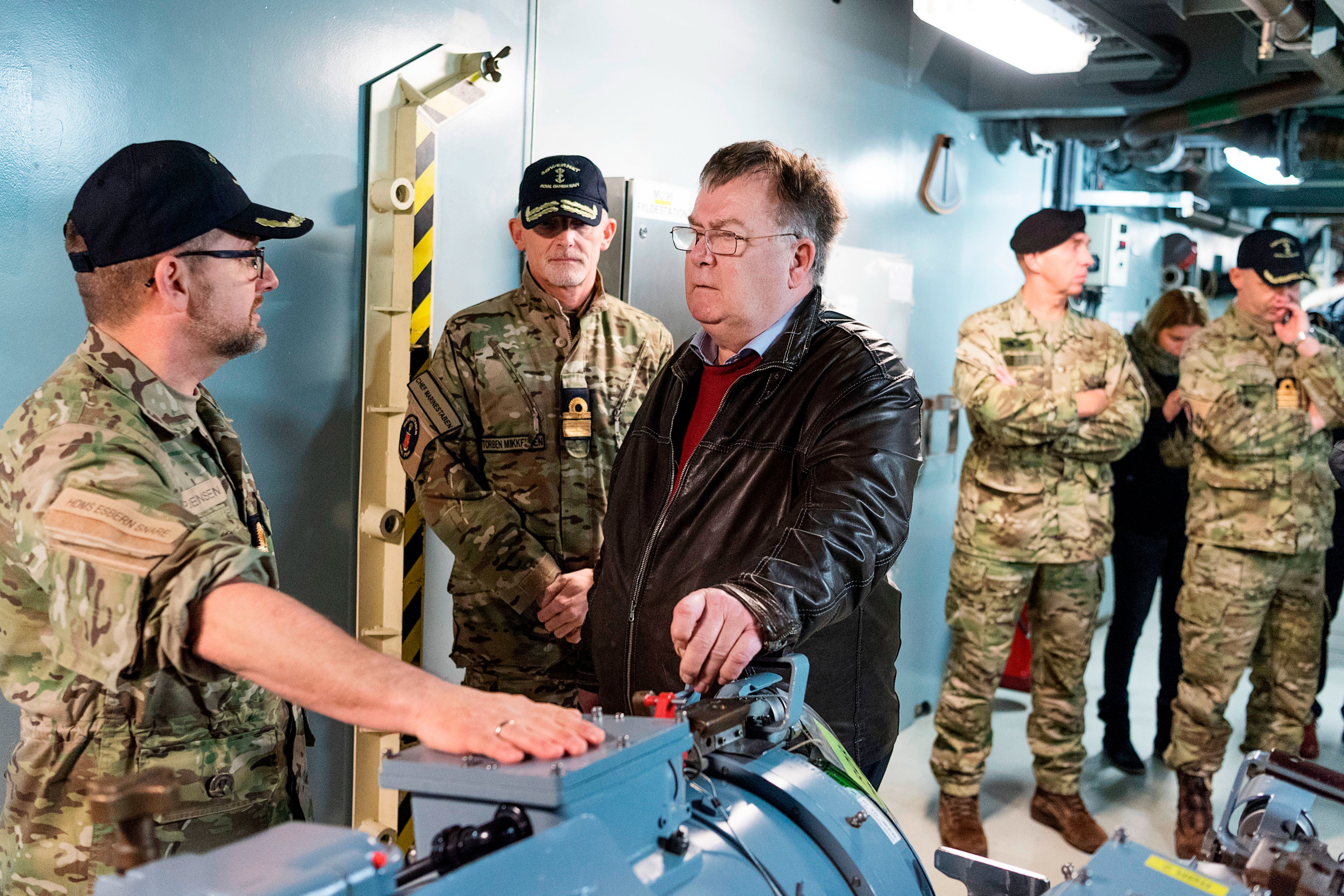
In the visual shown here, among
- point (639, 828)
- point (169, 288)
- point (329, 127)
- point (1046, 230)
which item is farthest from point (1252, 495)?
point (169, 288)

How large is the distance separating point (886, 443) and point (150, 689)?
3.69ft

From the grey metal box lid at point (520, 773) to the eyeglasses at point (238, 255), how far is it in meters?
0.87

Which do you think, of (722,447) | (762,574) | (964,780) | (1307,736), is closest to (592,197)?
(722,447)

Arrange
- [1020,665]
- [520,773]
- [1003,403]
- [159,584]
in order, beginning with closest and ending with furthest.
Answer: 1. [520,773]
2. [159,584]
3. [1003,403]
4. [1020,665]

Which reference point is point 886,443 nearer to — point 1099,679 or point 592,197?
point 592,197

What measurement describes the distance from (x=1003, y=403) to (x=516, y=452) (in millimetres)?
1743

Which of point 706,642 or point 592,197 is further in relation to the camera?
point 592,197

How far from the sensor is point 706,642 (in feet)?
4.40

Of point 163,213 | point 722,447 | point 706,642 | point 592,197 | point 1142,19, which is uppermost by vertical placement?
point 1142,19

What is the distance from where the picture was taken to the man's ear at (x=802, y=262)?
1924mm

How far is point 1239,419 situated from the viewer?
11.9 feet

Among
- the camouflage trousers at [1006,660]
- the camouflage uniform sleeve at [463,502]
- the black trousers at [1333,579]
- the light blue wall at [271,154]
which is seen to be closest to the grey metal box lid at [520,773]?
the light blue wall at [271,154]

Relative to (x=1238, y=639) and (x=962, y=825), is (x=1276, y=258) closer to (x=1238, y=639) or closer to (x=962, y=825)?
(x=1238, y=639)

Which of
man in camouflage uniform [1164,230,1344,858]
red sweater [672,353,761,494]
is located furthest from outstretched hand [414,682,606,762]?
man in camouflage uniform [1164,230,1344,858]
